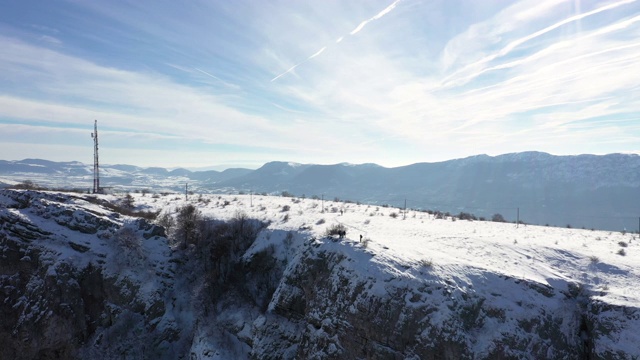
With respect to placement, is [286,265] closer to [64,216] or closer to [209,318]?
[209,318]

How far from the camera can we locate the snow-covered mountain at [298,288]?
47.0ft

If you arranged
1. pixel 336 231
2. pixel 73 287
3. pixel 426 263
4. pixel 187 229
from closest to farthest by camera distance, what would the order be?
pixel 426 263, pixel 336 231, pixel 73 287, pixel 187 229

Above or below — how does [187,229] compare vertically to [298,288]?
above

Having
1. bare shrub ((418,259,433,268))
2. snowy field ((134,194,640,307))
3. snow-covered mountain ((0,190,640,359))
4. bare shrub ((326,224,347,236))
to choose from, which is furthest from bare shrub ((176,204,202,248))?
bare shrub ((418,259,433,268))

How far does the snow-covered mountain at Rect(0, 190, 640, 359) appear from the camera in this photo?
14.3 m

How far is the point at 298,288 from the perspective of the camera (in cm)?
1944

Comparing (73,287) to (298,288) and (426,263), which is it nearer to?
(298,288)

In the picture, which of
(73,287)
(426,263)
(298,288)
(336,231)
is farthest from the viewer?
(73,287)

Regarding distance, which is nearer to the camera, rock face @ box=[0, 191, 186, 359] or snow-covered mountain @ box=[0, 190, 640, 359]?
snow-covered mountain @ box=[0, 190, 640, 359]

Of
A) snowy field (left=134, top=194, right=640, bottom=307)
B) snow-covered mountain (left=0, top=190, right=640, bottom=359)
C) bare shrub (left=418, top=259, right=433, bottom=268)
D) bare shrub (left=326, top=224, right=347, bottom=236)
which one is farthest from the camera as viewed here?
bare shrub (left=326, top=224, right=347, bottom=236)

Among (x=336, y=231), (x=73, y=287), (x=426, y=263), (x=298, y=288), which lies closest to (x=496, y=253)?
(x=426, y=263)

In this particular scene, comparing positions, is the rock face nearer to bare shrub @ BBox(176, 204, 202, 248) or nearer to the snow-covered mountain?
the snow-covered mountain

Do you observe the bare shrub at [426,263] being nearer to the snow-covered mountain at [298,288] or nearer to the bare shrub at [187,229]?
the snow-covered mountain at [298,288]

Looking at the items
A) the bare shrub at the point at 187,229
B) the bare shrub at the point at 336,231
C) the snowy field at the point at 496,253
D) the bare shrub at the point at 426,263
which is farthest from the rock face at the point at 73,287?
the bare shrub at the point at 426,263
